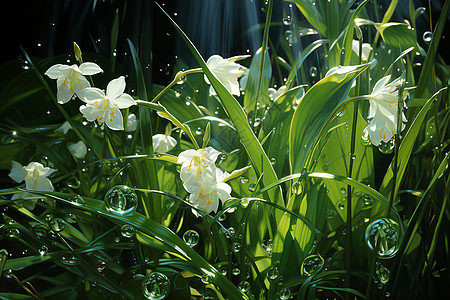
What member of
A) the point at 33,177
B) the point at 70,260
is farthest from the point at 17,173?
the point at 70,260

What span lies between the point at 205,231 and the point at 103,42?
0.27 metres

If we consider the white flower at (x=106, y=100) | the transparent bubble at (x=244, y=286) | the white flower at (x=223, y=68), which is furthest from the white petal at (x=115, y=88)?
the transparent bubble at (x=244, y=286)

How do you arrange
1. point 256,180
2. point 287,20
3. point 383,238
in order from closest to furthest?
1. point 383,238
2. point 256,180
3. point 287,20

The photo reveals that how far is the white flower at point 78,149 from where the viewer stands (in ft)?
1.67

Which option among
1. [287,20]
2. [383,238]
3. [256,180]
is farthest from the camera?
[287,20]

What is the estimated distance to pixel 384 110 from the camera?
0.38 meters

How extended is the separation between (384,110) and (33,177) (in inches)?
14.4

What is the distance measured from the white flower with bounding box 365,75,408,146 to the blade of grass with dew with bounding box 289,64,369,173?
0.03 m

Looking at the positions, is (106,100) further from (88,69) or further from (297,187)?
(297,187)

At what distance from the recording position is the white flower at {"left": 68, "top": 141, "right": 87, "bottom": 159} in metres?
0.51

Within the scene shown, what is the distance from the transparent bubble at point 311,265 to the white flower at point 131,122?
0.81 feet

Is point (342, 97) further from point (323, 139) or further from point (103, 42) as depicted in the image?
point (103, 42)

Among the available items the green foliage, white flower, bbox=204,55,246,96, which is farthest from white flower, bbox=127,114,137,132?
white flower, bbox=204,55,246,96

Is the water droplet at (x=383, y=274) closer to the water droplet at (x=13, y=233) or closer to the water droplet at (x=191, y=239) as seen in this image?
the water droplet at (x=191, y=239)
